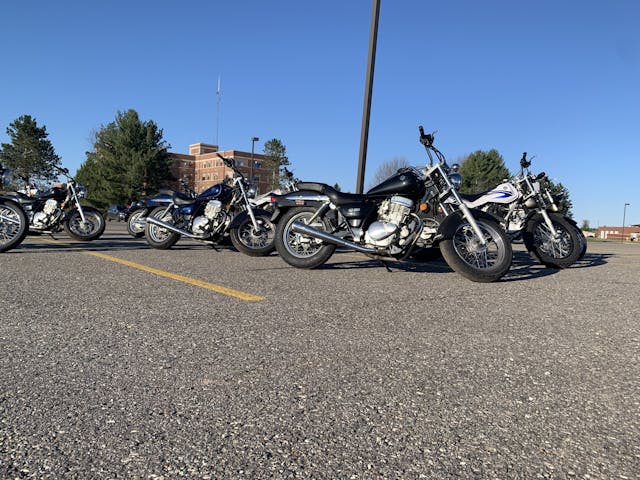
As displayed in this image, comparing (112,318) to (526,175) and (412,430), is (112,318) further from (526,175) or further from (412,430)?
(526,175)

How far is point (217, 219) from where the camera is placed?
7688 millimetres

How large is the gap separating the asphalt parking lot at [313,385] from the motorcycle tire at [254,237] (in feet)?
10.3

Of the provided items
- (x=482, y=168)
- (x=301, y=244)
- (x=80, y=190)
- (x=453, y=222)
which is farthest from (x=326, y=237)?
(x=482, y=168)

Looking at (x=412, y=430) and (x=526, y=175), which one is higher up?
(x=526, y=175)

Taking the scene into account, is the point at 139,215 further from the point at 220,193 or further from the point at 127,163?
the point at 127,163

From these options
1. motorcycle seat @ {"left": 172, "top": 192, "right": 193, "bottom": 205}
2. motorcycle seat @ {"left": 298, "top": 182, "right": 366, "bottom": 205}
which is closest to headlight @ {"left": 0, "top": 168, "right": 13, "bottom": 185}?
motorcycle seat @ {"left": 172, "top": 192, "right": 193, "bottom": 205}

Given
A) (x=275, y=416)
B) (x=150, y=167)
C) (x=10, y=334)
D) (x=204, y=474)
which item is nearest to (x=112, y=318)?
(x=10, y=334)

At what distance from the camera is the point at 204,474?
1.21m

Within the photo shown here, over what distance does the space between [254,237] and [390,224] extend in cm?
278

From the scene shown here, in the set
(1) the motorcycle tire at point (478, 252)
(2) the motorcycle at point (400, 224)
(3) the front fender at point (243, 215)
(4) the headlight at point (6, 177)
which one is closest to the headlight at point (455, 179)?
(2) the motorcycle at point (400, 224)

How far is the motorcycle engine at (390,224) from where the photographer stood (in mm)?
4918

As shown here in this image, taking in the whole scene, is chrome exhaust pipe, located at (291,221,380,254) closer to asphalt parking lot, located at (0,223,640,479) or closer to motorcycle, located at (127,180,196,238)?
asphalt parking lot, located at (0,223,640,479)

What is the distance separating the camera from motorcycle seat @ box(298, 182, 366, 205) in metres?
5.26

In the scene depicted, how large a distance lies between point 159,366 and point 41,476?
814mm
